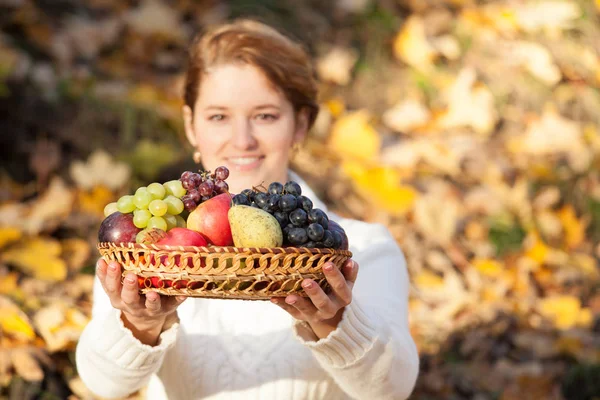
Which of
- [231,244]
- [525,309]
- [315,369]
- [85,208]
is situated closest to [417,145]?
[525,309]

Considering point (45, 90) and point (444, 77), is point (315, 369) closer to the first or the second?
point (45, 90)

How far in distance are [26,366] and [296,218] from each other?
69.2 inches

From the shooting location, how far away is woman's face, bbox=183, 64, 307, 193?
2.65 metres

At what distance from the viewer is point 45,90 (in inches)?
183

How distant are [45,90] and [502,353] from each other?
2.71 metres

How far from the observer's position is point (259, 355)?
102 inches

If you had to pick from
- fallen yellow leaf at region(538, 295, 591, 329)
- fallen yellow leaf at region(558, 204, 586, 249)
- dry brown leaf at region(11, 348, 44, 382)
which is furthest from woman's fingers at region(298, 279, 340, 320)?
fallen yellow leaf at region(558, 204, 586, 249)

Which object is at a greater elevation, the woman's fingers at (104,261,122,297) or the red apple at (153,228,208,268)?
the red apple at (153,228,208,268)

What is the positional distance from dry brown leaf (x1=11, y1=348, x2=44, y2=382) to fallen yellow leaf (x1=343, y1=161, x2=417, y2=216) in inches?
85.7

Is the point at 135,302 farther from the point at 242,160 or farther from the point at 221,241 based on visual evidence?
Answer: the point at 242,160

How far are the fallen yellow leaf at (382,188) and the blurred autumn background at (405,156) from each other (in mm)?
11

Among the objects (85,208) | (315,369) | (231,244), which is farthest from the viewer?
(85,208)

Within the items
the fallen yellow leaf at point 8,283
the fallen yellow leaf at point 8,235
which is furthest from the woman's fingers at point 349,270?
the fallen yellow leaf at point 8,235

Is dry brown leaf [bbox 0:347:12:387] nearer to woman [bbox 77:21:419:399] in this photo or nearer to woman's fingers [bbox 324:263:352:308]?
woman [bbox 77:21:419:399]
